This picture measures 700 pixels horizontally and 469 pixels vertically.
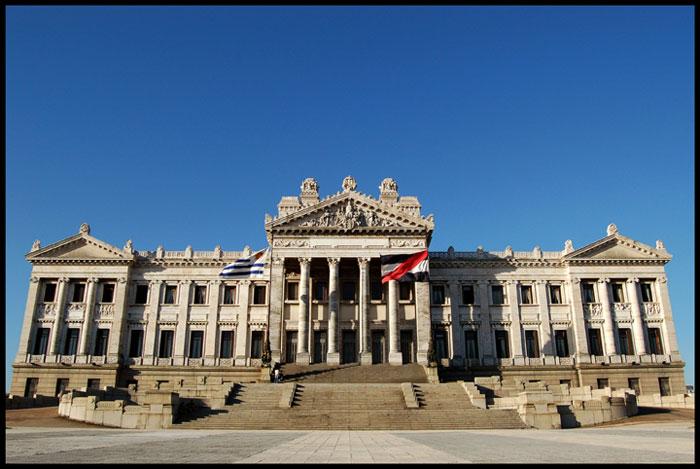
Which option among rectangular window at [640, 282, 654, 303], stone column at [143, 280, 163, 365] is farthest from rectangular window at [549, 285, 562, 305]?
stone column at [143, 280, 163, 365]

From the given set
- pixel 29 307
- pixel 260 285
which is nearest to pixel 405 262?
pixel 260 285

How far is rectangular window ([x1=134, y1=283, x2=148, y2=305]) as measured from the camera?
178ft

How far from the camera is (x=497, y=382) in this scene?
38.8 metres

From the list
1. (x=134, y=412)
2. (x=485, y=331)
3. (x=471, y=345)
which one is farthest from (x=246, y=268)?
(x=485, y=331)

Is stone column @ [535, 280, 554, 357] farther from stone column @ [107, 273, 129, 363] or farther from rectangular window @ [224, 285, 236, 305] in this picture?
stone column @ [107, 273, 129, 363]

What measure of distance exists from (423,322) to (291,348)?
1280cm

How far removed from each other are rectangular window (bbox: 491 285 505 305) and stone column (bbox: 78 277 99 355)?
130 feet

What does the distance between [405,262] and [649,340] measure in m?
26.7

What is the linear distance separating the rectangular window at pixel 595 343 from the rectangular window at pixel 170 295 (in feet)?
135

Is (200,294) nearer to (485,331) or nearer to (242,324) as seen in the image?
(242,324)

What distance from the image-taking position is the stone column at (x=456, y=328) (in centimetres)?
5216

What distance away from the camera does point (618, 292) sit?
54344mm

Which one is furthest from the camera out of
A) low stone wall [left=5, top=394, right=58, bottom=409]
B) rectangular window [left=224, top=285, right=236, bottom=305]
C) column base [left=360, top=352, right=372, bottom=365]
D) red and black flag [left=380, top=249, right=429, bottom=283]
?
rectangular window [left=224, top=285, right=236, bottom=305]

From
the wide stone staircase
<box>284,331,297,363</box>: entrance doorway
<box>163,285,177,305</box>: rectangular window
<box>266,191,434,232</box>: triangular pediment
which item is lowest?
the wide stone staircase
